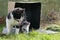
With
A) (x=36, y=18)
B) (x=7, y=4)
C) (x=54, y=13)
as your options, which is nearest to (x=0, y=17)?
(x=7, y=4)

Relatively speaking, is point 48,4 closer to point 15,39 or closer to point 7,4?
point 7,4

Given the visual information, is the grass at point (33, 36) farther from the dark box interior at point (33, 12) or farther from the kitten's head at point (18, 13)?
the dark box interior at point (33, 12)

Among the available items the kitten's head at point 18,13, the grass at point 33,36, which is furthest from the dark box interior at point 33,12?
the grass at point 33,36

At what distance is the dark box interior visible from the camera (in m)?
6.92

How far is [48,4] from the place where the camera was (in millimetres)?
7039

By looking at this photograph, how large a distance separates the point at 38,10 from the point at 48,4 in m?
0.30

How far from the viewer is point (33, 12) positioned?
279 inches

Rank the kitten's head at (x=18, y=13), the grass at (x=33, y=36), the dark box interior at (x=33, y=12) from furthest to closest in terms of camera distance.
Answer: the dark box interior at (x=33, y=12) < the kitten's head at (x=18, y=13) < the grass at (x=33, y=36)

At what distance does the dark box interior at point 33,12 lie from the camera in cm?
692

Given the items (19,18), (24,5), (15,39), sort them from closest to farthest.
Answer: (15,39), (19,18), (24,5)

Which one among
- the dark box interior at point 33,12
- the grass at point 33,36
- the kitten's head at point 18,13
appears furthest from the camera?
the dark box interior at point 33,12

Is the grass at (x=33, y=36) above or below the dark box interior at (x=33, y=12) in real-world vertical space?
below

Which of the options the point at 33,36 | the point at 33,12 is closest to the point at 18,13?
the point at 33,36

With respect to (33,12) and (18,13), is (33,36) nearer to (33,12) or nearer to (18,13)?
(18,13)
